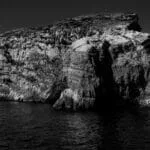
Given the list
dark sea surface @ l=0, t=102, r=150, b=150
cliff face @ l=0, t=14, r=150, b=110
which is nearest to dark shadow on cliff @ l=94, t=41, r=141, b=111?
cliff face @ l=0, t=14, r=150, b=110

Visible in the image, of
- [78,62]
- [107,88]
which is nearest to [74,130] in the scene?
[78,62]

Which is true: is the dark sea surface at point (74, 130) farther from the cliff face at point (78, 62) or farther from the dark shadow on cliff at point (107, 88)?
the cliff face at point (78, 62)

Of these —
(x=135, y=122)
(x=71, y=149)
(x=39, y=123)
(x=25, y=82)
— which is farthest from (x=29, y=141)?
(x=25, y=82)

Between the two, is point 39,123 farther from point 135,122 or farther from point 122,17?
point 122,17

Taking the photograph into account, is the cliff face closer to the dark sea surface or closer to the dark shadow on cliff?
the dark shadow on cliff

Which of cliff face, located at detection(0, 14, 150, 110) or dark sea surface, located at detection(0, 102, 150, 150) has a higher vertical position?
cliff face, located at detection(0, 14, 150, 110)

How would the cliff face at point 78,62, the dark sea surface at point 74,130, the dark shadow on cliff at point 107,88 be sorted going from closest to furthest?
the dark sea surface at point 74,130
the cliff face at point 78,62
the dark shadow on cliff at point 107,88

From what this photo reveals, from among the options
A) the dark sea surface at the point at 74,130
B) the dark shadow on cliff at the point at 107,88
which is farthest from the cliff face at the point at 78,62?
the dark sea surface at the point at 74,130
